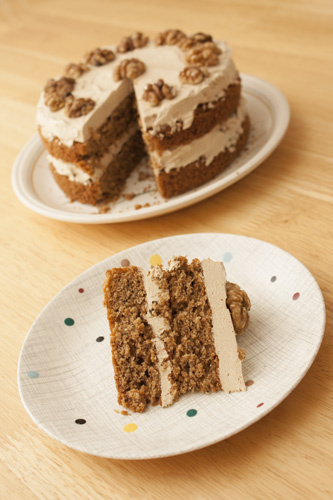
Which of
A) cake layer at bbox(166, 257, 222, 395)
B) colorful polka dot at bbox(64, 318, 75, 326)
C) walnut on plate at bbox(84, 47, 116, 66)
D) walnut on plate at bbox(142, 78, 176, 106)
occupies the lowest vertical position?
colorful polka dot at bbox(64, 318, 75, 326)

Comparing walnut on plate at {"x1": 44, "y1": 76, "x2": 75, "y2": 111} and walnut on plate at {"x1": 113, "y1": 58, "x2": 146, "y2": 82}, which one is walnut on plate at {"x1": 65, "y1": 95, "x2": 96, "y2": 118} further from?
walnut on plate at {"x1": 113, "y1": 58, "x2": 146, "y2": 82}

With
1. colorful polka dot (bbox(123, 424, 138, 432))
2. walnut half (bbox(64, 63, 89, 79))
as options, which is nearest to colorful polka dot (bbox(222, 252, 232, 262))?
colorful polka dot (bbox(123, 424, 138, 432))

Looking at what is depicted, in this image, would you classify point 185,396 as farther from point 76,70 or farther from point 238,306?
point 76,70

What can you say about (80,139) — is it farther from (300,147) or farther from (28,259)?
(300,147)

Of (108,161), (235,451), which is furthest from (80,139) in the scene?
(235,451)

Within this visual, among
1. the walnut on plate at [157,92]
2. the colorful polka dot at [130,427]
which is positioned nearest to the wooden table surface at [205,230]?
the colorful polka dot at [130,427]

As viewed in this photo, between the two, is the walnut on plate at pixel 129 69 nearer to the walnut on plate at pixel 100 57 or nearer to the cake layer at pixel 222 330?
the walnut on plate at pixel 100 57

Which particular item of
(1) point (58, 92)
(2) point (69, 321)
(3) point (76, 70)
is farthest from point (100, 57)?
(2) point (69, 321)
